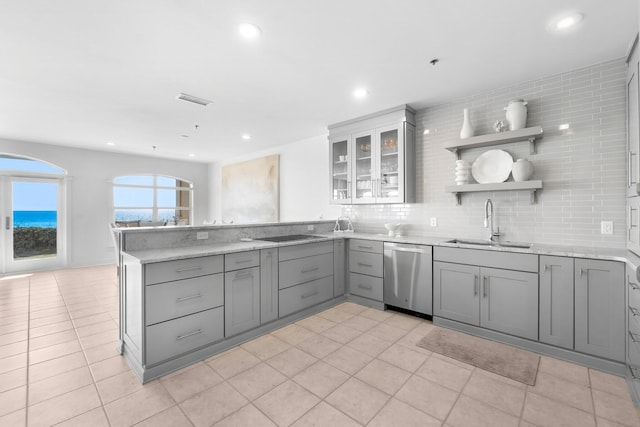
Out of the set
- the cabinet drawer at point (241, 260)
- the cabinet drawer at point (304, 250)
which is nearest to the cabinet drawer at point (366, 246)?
the cabinet drawer at point (304, 250)

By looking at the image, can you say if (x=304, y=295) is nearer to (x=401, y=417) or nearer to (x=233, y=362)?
(x=233, y=362)

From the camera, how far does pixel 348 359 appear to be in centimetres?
237

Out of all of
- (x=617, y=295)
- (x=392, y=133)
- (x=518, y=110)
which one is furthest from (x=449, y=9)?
(x=617, y=295)

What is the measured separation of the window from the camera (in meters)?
6.64

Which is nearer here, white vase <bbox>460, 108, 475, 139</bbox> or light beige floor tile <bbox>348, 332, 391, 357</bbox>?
light beige floor tile <bbox>348, 332, 391, 357</bbox>

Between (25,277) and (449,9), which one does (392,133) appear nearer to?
(449,9)

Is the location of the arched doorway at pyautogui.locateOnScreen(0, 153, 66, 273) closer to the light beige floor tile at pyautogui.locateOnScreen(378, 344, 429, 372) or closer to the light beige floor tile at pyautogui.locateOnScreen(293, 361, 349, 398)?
the light beige floor tile at pyautogui.locateOnScreen(293, 361, 349, 398)

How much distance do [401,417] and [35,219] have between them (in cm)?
747

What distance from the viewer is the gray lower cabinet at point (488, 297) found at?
2.51m

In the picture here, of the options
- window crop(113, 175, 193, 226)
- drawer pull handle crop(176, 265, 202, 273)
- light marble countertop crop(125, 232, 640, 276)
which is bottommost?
drawer pull handle crop(176, 265, 202, 273)

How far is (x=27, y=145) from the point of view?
213 inches

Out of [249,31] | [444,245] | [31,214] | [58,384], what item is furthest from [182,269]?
[31,214]

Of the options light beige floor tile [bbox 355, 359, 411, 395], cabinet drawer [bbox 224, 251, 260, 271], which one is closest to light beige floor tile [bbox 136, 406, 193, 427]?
cabinet drawer [bbox 224, 251, 260, 271]

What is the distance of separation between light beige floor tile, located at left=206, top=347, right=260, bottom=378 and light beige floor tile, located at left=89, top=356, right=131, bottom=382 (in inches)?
25.8
